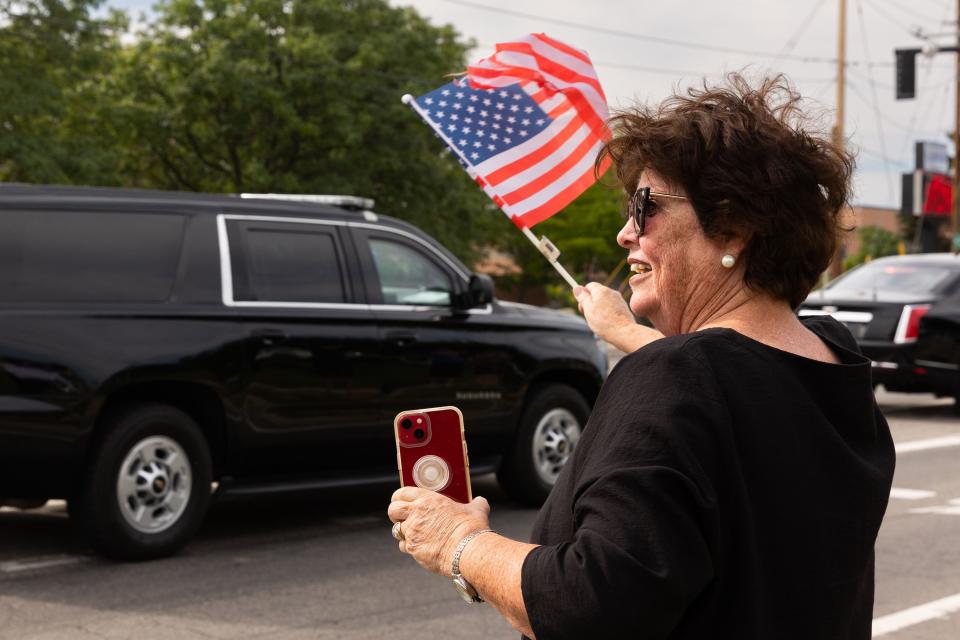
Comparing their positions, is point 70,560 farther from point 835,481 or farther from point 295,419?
point 835,481

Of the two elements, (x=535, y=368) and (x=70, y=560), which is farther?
(x=535, y=368)

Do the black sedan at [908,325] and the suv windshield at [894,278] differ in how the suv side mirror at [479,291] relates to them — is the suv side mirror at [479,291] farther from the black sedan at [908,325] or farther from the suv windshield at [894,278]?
the suv windshield at [894,278]

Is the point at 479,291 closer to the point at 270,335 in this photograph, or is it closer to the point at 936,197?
the point at 270,335

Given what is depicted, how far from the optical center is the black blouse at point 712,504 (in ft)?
5.56

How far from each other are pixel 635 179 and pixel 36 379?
5.12 meters

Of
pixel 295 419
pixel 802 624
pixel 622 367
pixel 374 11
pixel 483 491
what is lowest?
pixel 483 491

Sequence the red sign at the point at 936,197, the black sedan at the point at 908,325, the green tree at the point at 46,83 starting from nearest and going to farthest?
the black sedan at the point at 908,325, the green tree at the point at 46,83, the red sign at the point at 936,197

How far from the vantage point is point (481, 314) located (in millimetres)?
8633

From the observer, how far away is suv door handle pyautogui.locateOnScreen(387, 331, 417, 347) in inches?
317

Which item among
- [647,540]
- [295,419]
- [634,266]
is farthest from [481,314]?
[647,540]

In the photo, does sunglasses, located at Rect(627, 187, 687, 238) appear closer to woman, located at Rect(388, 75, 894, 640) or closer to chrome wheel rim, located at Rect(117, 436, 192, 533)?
woman, located at Rect(388, 75, 894, 640)

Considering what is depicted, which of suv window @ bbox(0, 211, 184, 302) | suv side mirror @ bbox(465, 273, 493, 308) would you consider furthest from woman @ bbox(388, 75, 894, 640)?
suv side mirror @ bbox(465, 273, 493, 308)

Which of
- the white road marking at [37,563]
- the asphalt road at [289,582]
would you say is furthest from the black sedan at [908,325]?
the white road marking at [37,563]

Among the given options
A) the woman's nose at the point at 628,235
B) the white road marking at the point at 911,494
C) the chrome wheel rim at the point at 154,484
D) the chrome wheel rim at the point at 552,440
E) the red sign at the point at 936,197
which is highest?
the woman's nose at the point at 628,235
